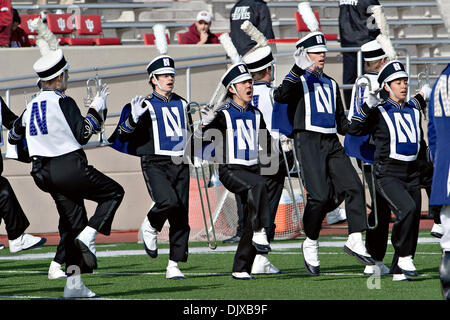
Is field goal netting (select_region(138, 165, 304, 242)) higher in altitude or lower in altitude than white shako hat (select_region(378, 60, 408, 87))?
lower

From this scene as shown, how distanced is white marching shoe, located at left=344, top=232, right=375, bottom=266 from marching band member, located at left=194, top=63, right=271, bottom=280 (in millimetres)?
683

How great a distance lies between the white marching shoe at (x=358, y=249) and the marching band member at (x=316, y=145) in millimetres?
82

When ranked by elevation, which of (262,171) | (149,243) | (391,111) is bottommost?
(149,243)

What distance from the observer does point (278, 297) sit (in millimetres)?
7609

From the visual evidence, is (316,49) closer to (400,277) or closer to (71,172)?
(400,277)

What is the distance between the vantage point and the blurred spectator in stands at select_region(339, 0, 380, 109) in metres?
14.1

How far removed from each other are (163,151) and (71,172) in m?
1.53

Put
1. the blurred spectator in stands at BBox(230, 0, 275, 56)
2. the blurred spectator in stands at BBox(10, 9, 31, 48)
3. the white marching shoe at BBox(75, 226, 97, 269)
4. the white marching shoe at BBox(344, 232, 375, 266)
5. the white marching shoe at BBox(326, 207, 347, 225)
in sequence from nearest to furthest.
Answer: the white marching shoe at BBox(75, 226, 97, 269)
the white marching shoe at BBox(344, 232, 375, 266)
the white marching shoe at BBox(326, 207, 347, 225)
the blurred spectator in stands at BBox(230, 0, 275, 56)
the blurred spectator in stands at BBox(10, 9, 31, 48)

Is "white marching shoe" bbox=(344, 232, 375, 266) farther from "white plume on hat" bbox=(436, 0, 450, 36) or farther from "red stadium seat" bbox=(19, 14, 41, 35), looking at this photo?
"red stadium seat" bbox=(19, 14, 41, 35)

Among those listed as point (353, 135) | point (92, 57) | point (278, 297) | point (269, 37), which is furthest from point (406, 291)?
point (92, 57)

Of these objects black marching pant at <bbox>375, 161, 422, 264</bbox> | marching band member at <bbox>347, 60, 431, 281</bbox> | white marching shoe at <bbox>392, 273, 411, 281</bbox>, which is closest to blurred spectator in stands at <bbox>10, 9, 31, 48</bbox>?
marching band member at <bbox>347, 60, 431, 281</bbox>

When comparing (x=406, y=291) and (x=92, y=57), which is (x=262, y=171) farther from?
(x=92, y=57)
